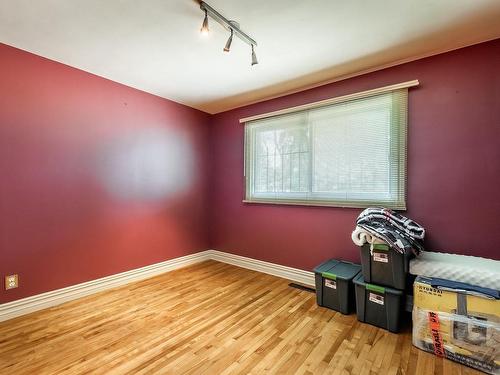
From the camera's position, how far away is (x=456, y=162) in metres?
2.10

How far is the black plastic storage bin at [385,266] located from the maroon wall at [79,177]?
2535 mm

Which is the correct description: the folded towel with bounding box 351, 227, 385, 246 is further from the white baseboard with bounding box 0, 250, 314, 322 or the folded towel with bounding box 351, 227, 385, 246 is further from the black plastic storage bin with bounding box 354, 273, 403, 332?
the white baseboard with bounding box 0, 250, 314, 322

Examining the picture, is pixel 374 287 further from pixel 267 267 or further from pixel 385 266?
pixel 267 267

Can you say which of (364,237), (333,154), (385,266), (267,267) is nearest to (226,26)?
(333,154)

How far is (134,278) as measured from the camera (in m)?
2.98

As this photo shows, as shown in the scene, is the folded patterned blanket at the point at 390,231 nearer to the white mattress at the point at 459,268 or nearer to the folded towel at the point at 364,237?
the folded towel at the point at 364,237

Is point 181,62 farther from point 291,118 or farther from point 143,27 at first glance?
point 291,118

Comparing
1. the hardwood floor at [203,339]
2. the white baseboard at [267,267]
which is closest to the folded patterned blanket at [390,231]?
the hardwood floor at [203,339]

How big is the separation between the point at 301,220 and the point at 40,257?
2.77 meters

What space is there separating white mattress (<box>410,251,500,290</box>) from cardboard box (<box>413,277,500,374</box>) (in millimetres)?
83

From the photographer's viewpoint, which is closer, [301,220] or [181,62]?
[181,62]

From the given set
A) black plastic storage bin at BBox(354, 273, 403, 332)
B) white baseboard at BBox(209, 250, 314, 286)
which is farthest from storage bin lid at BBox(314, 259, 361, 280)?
white baseboard at BBox(209, 250, 314, 286)

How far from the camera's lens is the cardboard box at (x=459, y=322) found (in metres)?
1.51

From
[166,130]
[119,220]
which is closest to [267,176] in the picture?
[166,130]
